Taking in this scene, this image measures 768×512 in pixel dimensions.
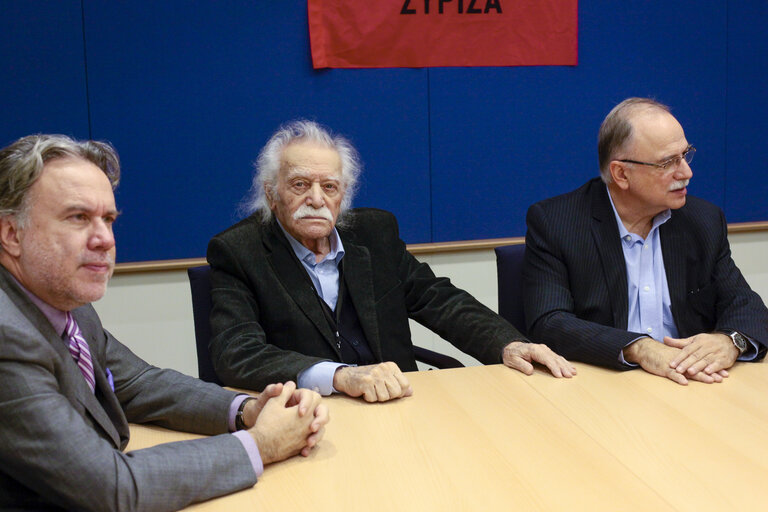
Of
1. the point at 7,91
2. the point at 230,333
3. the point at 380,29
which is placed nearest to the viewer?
the point at 230,333

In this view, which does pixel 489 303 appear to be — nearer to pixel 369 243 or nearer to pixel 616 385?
pixel 369 243

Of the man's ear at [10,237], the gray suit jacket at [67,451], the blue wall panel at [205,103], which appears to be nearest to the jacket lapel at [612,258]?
the blue wall panel at [205,103]

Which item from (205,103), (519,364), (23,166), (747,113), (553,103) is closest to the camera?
(23,166)

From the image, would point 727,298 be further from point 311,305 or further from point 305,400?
point 305,400

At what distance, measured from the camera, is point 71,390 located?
139 cm

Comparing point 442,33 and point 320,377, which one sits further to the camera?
point 442,33

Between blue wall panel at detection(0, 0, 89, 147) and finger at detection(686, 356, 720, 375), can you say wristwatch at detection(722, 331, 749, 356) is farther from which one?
blue wall panel at detection(0, 0, 89, 147)

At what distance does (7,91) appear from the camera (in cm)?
322

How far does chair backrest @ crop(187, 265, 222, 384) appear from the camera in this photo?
2354 mm

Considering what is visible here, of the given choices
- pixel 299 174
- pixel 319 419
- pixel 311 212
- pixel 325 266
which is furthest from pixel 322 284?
pixel 319 419

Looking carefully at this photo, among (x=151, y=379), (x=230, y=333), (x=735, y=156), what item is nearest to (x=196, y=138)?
(x=230, y=333)

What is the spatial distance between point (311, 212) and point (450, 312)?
56 centimetres

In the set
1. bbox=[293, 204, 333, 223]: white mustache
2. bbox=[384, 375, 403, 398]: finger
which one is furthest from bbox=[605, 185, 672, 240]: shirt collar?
bbox=[384, 375, 403, 398]: finger

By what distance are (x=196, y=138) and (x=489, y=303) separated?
1576 millimetres
